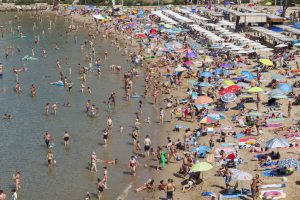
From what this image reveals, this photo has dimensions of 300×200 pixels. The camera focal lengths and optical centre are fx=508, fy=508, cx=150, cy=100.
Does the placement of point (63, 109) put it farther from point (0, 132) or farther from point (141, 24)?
point (141, 24)

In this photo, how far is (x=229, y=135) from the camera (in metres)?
30.4

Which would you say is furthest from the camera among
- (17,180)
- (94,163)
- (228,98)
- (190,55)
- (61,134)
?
(190,55)

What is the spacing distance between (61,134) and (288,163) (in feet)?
49.0

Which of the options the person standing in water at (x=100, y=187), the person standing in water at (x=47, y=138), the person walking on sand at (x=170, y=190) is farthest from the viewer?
the person standing in water at (x=47, y=138)

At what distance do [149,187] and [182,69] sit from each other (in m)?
21.2

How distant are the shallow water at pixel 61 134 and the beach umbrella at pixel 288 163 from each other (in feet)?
22.0

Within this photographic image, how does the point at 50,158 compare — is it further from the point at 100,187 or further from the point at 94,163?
the point at 100,187

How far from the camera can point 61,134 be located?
32.8 meters

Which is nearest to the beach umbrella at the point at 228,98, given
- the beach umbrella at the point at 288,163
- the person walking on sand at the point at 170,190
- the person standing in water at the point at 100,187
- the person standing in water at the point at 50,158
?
the beach umbrella at the point at 288,163

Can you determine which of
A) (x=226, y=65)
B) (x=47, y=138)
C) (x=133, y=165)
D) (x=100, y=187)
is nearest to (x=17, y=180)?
(x=100, y=187)

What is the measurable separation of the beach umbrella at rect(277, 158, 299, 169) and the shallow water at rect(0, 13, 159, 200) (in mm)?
6703

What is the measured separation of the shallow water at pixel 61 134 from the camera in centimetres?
2552

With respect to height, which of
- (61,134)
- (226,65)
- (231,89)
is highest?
(226,65)

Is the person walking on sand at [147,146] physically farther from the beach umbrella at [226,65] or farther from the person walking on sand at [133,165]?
the beach umbrella at [226,65]
